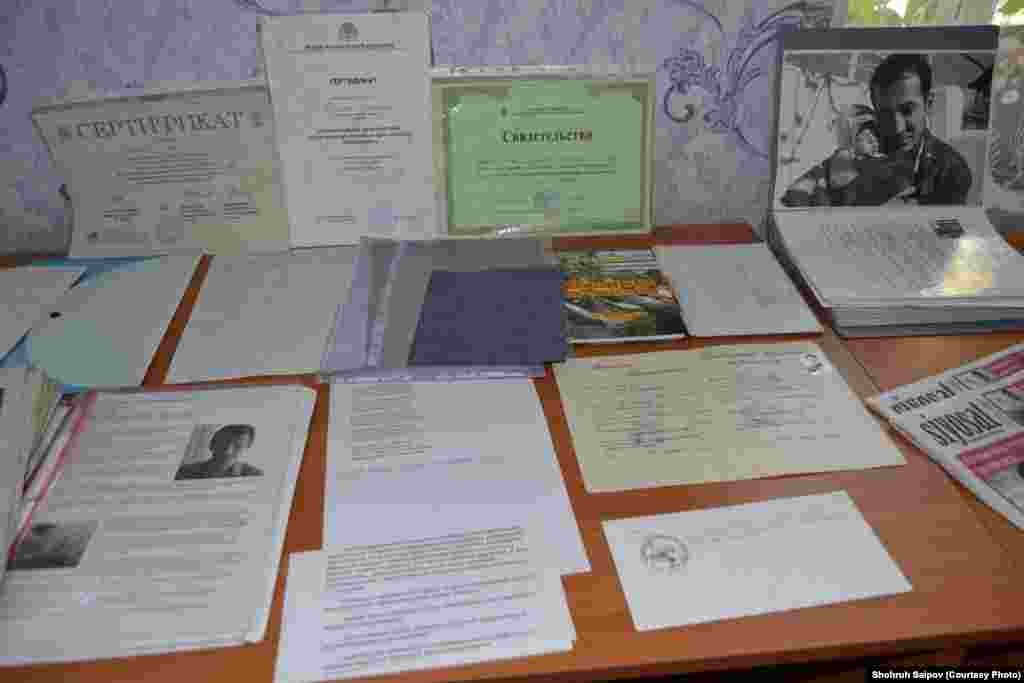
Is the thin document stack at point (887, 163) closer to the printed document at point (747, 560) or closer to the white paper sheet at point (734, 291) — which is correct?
the white paper sheet at point (734, 291)

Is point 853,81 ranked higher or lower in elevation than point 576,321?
higher

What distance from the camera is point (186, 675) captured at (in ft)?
2.04

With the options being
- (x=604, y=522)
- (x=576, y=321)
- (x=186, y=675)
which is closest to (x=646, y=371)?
(x=576, y=321)

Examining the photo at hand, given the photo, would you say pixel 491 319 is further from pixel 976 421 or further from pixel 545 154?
pixel 976 421

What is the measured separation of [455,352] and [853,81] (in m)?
0.64

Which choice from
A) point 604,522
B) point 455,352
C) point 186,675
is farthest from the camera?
point 455,352

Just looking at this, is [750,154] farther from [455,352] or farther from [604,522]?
[604,522]

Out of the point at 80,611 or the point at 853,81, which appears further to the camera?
the point at 853,81

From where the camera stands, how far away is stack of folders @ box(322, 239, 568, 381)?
912mm

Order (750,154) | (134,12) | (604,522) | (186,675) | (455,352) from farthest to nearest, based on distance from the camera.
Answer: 1. (750,154)
2. (134,12)
3. (455,352)
4. (604,522)
5. (186,675)

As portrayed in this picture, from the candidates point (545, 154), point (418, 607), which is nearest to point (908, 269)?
→ point (545, 154)

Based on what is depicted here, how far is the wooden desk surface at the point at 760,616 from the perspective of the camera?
626mm

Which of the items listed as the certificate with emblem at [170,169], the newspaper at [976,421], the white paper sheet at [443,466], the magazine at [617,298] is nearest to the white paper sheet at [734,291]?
the magazine at [617,298]

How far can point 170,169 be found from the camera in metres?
1.11
